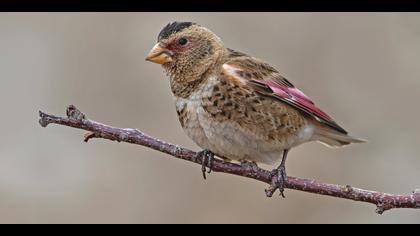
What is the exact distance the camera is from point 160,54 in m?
5.54

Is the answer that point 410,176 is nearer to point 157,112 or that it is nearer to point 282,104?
point 157,112

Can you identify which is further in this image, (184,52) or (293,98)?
(293,98)

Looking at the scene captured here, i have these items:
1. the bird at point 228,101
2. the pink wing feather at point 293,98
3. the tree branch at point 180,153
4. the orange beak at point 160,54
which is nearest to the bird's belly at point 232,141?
the bird at point 228,101

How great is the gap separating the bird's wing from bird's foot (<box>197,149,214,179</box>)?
608 millimetres

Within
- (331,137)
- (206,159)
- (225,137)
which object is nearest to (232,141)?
(225,137)

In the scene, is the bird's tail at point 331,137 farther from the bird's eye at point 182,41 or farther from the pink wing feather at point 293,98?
the bird's eye at point 182,41

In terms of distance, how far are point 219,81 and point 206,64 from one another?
10.2 inches

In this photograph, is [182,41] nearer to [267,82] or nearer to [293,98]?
[267,82]

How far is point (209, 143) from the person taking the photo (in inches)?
217

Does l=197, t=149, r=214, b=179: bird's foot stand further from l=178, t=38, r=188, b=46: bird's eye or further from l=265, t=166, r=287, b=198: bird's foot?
l=178, t=38, r=188, b=46: bird's eye

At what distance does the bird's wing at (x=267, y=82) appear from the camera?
5.62 m

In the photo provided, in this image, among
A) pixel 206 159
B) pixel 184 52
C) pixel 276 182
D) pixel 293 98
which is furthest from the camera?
pixel 293 98

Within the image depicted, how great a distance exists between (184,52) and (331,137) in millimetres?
1569

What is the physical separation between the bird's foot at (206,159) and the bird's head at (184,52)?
0.58m
